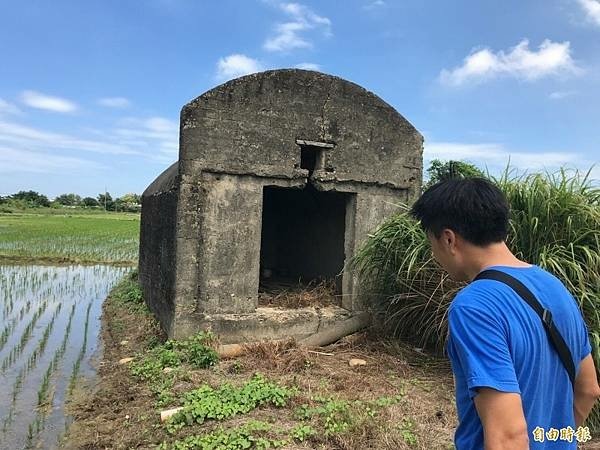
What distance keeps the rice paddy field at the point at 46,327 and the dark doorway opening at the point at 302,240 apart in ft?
9.30

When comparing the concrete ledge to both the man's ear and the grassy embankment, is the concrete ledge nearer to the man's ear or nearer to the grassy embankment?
the grassy embankment

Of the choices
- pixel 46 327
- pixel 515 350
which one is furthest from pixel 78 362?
pixel 515 350

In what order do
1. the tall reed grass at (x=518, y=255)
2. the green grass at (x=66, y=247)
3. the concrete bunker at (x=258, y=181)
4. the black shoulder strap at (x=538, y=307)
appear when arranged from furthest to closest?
the green grass at (x=66, y=247) → the concrete bunker at (x=258, y=181) → the tall reed grass at (x=518, y=255) → the black shoulder strap at (x=538, y=307)

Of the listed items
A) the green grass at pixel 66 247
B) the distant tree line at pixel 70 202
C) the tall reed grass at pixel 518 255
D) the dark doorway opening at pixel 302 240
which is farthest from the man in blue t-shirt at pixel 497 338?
the distant tree line at pixel 70 202

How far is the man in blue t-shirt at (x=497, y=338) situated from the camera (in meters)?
1.31

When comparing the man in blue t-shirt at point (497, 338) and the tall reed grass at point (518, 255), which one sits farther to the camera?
the tall reed grass at point (518, 255)

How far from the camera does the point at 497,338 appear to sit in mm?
1332

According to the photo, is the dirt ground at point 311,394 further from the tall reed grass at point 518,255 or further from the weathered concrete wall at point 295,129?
the weathered concrete wall at point 295,129

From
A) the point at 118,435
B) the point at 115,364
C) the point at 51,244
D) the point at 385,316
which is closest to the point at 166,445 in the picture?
the point at 118,435

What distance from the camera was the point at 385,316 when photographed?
6.32 m

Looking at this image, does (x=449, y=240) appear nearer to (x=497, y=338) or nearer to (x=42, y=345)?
(x=497, y=338)

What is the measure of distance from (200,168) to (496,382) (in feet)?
16.8

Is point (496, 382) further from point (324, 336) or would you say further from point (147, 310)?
point (147, 310)

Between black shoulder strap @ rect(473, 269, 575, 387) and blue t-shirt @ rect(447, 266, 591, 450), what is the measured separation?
1 centimetres
